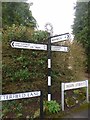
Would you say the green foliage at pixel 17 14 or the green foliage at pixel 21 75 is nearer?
the green foliage at pixel 21 75

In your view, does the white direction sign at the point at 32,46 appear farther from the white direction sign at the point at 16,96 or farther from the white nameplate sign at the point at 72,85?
the white direction sign at the point at 16,96

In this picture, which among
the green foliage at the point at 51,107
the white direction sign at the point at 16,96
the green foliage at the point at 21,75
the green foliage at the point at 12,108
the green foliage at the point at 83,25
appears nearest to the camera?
the white direction sign at the point at 16,96

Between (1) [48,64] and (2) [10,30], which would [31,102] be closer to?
(1) [48,64]

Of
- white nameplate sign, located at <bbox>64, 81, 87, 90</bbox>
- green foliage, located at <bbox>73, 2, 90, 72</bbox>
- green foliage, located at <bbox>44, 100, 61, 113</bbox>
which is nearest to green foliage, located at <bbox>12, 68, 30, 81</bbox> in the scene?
green foliage, located at <bbox>44, 100, 61, 113</bbox>

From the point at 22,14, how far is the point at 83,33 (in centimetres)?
505

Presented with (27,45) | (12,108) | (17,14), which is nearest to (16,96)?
(12,108)

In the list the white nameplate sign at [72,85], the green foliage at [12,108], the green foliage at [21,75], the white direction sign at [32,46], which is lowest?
the green foliage at [12,108]

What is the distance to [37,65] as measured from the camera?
6.89m

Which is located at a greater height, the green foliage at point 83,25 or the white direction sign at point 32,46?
the green foliage at point 83,25

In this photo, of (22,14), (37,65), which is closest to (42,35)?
(37,65)

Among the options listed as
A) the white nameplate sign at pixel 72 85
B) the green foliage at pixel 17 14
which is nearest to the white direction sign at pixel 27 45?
the white nameplate sign at pixel 72 85

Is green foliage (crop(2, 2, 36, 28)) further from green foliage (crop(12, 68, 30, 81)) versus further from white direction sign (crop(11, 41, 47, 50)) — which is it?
white direction sign (crop(11, 41, 47, 50))

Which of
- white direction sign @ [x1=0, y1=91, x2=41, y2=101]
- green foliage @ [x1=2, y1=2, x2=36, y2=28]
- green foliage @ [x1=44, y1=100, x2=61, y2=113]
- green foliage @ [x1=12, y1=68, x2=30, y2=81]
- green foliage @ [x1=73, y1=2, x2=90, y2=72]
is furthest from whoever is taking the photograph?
green foliage @ [x1=2, y1=2, x2=36, y2=28]

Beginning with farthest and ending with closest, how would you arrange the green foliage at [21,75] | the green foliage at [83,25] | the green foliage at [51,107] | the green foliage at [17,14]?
the green foliage at [17,14] → the green foliage at [83,25] → the green foliage at [21,75] → the green foliage at [51,107]
